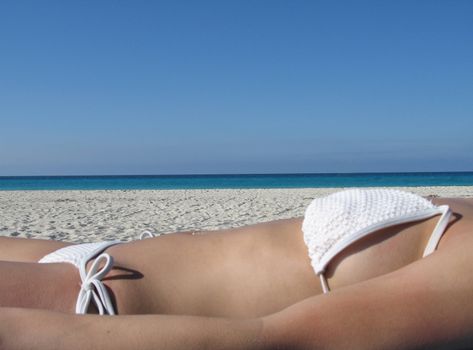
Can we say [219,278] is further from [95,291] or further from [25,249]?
[25,249]

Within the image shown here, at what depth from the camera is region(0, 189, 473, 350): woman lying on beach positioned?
3.14 feet

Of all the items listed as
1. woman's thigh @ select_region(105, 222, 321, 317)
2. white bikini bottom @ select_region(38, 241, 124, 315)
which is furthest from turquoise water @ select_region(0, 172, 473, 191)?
woman's thigh @ select_region(105, 222, 321, 317)

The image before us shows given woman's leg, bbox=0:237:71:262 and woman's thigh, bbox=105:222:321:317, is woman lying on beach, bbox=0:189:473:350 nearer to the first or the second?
woman's thigh, bbox=105:222:321:317

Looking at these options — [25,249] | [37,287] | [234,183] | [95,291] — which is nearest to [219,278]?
[95,291]

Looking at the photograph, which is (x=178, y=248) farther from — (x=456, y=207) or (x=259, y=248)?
(x=456, y=207)

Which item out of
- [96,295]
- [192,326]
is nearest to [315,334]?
[192,326]

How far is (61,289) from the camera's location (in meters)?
1.31

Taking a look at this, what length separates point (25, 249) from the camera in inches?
70.8

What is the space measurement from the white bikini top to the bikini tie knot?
52cm

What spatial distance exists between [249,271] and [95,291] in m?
0.38

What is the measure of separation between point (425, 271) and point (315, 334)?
0.97 ft

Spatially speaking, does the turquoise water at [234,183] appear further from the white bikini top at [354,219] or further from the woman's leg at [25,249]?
the white bikini top at [354,219]

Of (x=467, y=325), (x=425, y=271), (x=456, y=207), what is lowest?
(x=467, y=325)

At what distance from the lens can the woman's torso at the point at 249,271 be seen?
4.39 feet
